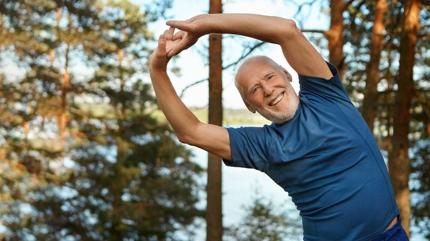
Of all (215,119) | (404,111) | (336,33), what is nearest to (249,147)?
(215,119)

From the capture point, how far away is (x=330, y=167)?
1443 millimetres

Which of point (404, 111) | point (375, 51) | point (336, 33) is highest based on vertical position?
point (375, 51)

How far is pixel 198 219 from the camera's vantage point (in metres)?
14.0

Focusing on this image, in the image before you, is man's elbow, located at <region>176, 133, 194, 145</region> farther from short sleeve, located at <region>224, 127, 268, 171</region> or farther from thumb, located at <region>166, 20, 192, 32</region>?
thumb, located at <region>166, 20, 192, 32</region>

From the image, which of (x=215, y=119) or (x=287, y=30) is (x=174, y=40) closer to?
(x=287, y=30)

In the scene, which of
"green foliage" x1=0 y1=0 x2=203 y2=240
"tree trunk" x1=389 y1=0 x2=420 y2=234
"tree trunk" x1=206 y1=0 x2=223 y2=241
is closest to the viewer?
"tree trunk" x1=206 y1=0 x2=223 y2=241

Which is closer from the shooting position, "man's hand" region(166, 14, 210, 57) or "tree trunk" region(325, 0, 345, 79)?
"man's hand" region(166, 14, 210, 57)

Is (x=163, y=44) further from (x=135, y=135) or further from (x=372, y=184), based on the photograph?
(x=135, y=135)

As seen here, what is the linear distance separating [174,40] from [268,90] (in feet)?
0.77

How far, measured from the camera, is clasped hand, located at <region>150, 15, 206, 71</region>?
1445 millimetres

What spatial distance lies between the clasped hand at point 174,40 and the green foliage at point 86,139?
452 inches

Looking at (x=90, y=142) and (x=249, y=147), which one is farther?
(x=90, y=142)

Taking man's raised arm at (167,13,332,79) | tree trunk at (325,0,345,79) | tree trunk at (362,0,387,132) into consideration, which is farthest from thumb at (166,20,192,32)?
tree trunk at (362,0,387,132)

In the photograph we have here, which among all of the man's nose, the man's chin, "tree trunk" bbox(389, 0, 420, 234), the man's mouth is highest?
"tree trunk" bbox(389, 0, 420, 234)
